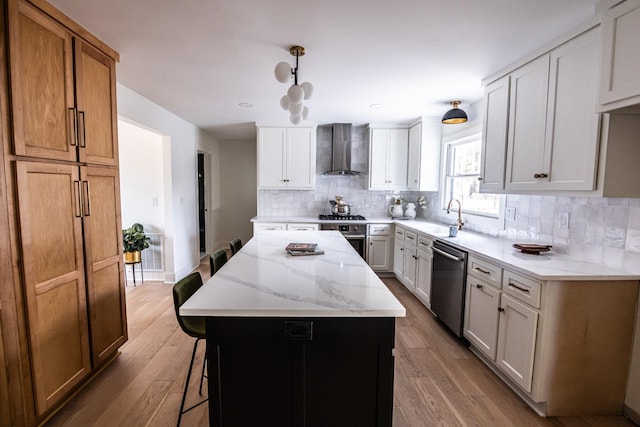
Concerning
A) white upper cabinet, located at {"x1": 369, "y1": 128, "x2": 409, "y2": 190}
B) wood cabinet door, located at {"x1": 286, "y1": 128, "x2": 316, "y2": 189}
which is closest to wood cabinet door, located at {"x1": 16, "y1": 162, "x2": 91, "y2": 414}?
wood cabinet door, located at {"x1": 286, "y1": 128, "x2": 316, "y2": 189}

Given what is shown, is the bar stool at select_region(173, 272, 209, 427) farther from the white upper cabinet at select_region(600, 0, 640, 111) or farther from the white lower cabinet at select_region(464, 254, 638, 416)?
the white upper cabinet at select_region(600, 0, 640, 111)

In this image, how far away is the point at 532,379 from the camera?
5.96 ft

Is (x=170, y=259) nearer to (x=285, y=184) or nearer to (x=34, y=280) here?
(x=285, y=184)

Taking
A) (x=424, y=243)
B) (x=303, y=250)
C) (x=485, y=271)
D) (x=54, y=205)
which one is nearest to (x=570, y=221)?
(x=485, y=271)

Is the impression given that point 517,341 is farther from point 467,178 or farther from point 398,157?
point 398,157

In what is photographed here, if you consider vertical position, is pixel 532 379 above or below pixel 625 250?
below

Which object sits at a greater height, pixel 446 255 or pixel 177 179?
pixel 177 179

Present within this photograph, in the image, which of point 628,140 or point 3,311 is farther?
point 628,140

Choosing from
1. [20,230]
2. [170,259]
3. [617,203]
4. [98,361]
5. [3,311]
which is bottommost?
[98,361]

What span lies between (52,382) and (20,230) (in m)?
0.91

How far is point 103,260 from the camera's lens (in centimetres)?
214

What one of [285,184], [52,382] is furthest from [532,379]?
[285,184]

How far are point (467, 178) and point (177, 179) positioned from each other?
383 centimetres

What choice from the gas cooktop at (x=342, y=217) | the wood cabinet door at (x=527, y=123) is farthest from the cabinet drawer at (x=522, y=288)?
the gas cooktop at (x=342, y=217)
